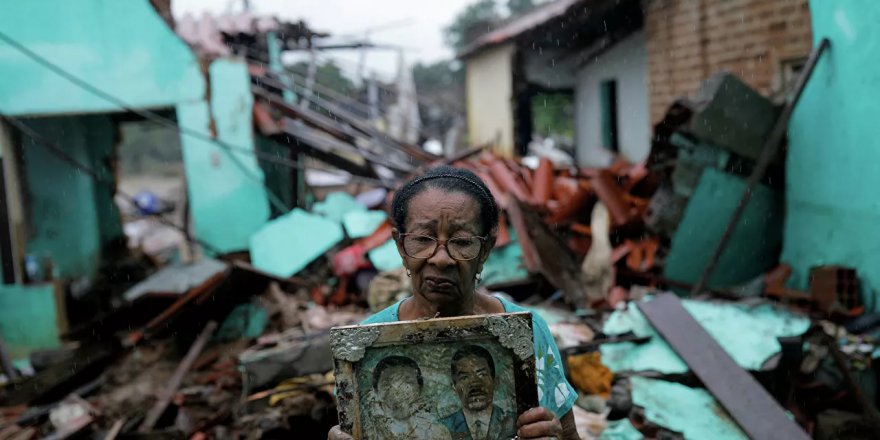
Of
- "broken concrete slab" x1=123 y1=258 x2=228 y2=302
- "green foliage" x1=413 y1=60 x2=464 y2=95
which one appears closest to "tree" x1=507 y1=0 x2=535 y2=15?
"green foliage" x1=413 y1=60 x2=464 y2=95

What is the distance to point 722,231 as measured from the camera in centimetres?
716

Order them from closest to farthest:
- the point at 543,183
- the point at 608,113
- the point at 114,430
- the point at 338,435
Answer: the point at 338,435 → the point at 114,430 → the point at 543,183 → the point at 608,113

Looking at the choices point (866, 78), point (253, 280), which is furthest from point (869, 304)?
point (253, 280)

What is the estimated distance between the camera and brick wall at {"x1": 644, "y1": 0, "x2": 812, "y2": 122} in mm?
7535

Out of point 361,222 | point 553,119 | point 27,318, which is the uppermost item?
point 553,119

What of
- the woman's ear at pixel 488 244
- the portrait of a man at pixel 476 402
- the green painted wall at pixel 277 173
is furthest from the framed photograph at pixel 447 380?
the green painted wall at pixel 277 173

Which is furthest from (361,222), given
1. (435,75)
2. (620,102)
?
(435,75)

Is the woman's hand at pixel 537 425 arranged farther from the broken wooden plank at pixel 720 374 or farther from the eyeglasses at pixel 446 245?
the broken wooden plank at pixel 720 374

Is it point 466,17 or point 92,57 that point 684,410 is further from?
point 466,17

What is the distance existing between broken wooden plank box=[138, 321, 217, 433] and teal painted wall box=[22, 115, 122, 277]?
3956 mm

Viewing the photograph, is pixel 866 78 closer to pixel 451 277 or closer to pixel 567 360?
pixel 567 360

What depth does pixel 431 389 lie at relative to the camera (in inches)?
70.9

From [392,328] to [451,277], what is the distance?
35 centimetres

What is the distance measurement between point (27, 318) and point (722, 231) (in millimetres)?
8906
